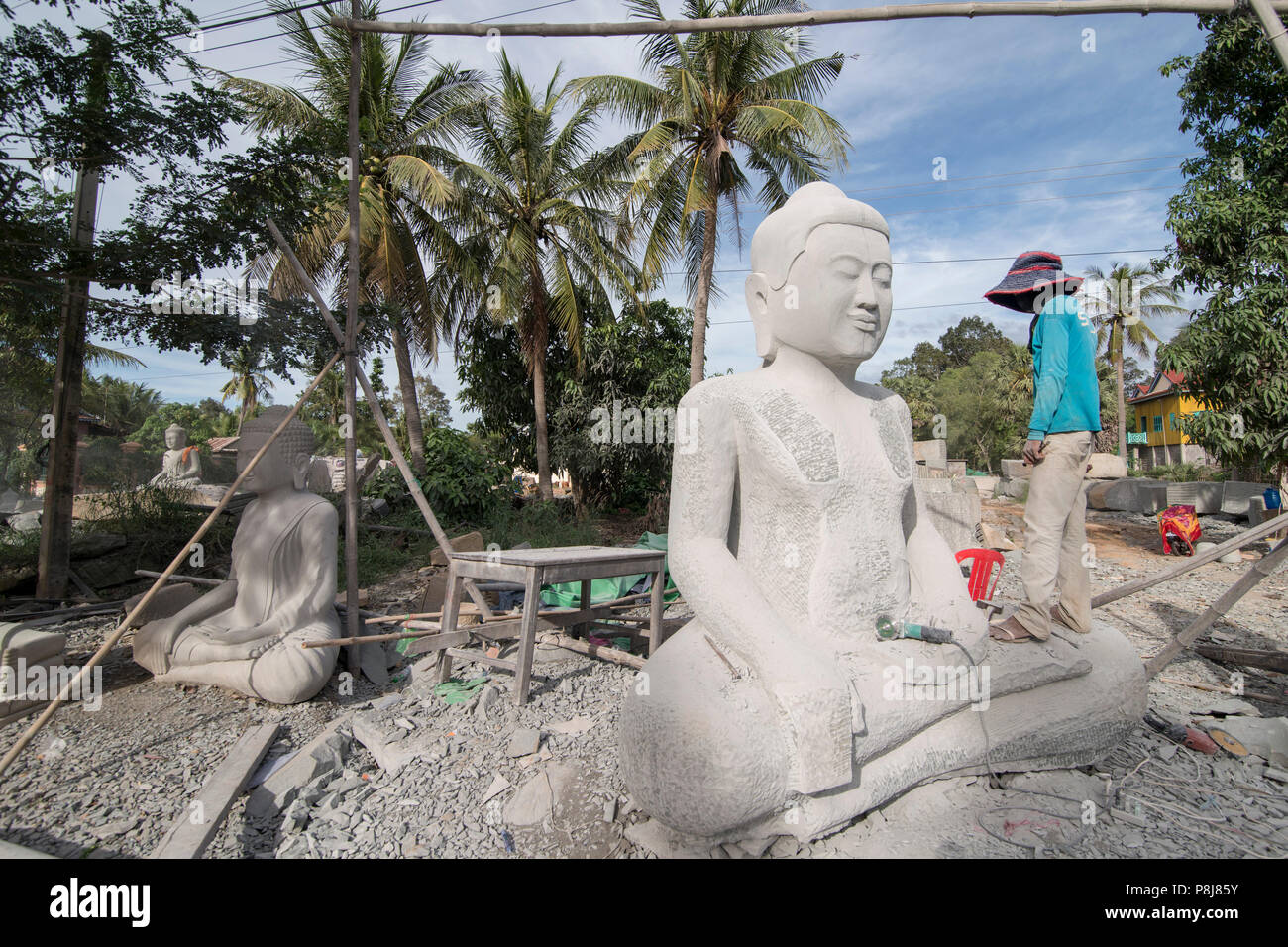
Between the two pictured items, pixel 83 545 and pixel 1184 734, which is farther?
pixel 83 545

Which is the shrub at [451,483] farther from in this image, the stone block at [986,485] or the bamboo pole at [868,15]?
the stone block at [986,485]

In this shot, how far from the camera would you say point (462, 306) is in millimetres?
13242

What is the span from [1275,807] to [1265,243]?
8.84 meters

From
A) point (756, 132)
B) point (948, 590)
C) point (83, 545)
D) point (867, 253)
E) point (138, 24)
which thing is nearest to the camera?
point (867, 253)

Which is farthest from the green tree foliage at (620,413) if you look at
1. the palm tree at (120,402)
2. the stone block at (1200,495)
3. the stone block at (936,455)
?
the palm tree at (120,402)

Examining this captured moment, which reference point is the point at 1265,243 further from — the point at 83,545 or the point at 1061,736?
the point at 83,545

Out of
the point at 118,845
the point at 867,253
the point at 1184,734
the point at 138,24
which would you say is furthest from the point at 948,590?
the point at 138,24

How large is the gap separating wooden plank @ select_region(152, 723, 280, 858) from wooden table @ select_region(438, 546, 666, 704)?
3.97ft

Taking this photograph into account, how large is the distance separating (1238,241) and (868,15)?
29.0 ft

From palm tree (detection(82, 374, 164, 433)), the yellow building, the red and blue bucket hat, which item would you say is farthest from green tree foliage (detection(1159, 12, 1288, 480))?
palm tree (detection(82, 374, 164, 433))

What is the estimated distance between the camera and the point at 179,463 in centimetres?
1077

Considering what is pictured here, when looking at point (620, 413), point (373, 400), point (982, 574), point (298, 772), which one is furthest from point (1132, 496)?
point (298, 772)

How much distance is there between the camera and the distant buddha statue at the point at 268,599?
163 inches

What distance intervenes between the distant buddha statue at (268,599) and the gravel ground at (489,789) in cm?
23
